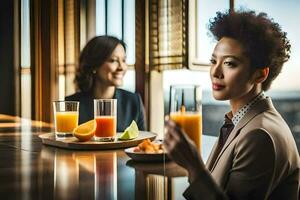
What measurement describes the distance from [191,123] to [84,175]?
44cm

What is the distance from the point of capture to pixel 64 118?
67.3 inches

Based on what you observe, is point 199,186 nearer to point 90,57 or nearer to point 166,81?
point 166,81

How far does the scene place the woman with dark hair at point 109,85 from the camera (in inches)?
130

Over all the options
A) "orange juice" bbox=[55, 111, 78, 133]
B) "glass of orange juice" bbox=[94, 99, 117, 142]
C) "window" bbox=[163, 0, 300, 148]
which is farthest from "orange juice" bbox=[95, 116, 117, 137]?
"window" bbox=[163, 0, 300, 148]

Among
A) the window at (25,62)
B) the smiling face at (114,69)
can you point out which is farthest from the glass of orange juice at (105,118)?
the window at (25,62)

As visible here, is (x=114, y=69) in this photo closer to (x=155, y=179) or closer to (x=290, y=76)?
(x=290, y=76)

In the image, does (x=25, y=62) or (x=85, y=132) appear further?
(x=25, y=62)

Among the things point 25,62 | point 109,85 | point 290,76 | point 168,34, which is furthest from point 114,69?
point 25,62

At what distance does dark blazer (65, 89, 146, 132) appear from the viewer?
319cm

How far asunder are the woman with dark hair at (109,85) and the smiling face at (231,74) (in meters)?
2.30

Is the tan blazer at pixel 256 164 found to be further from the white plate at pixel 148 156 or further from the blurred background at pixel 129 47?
the blurred background at pixel 129 47

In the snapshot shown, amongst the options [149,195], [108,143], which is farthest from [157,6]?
[149,195]

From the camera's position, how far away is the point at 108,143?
5.29 ft

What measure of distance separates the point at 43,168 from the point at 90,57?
257cm
